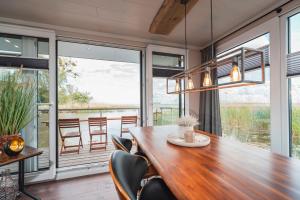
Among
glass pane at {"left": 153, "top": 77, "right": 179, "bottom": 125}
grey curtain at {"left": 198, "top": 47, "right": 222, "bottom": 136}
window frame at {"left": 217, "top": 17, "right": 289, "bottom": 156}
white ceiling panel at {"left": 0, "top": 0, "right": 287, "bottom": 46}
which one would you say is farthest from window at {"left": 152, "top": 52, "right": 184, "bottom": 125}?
window frame at {"left": 217, "top": 17, "right": 289, "bottom": 156}

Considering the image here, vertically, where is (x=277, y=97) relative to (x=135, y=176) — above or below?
above

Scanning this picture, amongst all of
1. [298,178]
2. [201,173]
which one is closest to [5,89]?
[201,173]

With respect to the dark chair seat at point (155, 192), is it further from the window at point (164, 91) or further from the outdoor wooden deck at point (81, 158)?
the outdoor wooden deck at point (81, 158)

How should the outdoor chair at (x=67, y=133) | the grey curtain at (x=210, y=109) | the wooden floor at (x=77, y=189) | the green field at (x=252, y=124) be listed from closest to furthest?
the green field at (x=252, y=124), the wooden floor at (x=77, y=189), the grey curtain at (x=210, y=109), the outdoor chair at (x=67, y=133)

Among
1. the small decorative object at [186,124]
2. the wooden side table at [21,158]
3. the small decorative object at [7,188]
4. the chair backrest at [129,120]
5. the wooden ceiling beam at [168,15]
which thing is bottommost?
the small decorative object at [7,188]

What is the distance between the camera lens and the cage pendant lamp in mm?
1171

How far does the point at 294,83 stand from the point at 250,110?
29.8 inches

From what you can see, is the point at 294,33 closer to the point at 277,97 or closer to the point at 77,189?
the point at 277,97

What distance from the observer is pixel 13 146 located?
5.93 feet

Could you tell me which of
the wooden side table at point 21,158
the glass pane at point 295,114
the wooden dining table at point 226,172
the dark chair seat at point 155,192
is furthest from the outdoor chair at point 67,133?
the glass pane at point 295,114

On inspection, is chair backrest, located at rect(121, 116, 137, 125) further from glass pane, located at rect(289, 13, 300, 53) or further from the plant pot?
glass pane, located at rect(289, 13, 300, 53)

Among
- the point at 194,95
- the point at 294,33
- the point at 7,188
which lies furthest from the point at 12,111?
the point at 294,33

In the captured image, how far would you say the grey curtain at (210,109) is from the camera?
3.10 meters

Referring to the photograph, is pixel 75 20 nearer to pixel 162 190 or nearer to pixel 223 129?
pixel 162 190
